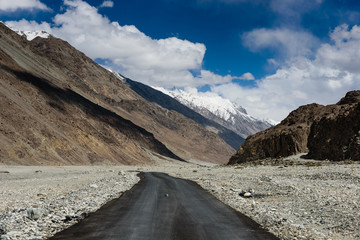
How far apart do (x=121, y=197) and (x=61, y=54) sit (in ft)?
643

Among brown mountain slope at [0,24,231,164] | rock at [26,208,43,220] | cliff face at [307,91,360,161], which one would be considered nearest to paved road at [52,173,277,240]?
rock at [26,208,43,220]

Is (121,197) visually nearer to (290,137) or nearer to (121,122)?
(290,137)

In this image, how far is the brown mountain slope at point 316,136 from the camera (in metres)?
40.3

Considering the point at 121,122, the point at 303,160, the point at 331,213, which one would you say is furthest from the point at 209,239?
the point at 121,122

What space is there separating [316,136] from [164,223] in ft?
137

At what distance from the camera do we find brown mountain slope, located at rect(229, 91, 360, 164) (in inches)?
1587

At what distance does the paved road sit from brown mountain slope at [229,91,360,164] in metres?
30.9

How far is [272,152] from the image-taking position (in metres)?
58.9

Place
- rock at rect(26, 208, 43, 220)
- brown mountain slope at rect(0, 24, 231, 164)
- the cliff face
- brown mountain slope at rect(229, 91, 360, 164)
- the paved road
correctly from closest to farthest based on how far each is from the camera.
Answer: the paved road
rock at rect(26, 208, 43, 220)
the cliff face
brown mountain slope at rect(229, 91, 360, 164)
brown mountain slope at rect(0, 24, 231, 164)

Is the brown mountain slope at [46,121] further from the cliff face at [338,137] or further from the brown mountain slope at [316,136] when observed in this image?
the cliff face at [338,137]

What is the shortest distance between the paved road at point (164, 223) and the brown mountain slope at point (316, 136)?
3093 cm

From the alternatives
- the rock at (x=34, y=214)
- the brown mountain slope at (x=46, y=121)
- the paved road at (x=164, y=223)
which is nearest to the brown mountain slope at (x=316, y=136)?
the paved road at (x=164, y=223)

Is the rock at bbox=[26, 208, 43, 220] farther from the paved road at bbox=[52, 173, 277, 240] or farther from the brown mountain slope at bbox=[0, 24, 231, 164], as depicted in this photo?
the brown mountain slope at bbox=[0, 24, 231, 164]

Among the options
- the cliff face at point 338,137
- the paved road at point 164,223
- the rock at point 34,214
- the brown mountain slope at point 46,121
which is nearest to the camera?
the paved road at point 164,223
